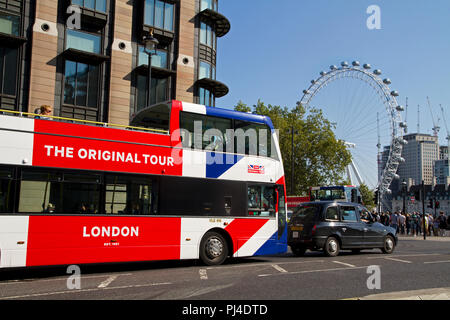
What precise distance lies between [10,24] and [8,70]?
241 centimetres

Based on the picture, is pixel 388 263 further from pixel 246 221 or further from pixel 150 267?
pixel 150 267

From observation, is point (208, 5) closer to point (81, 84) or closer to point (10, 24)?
point (81, 84)

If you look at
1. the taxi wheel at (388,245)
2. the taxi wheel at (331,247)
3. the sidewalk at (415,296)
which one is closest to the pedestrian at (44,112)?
the sidewalk at (415,296)

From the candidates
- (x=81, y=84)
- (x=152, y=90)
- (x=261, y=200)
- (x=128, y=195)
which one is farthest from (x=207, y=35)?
(x=128, y=195)

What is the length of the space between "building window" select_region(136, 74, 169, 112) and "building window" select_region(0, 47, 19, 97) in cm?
711

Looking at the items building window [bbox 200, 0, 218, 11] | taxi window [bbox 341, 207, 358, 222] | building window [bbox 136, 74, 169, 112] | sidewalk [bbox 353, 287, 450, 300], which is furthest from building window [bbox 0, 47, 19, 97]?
sidewalk [bbox 353, 287, 450, 300]

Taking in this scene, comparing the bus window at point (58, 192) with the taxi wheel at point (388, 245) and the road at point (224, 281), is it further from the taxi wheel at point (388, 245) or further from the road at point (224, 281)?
the taxi wheel at point (388, 245)

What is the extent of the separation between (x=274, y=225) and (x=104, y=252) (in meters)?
5.01

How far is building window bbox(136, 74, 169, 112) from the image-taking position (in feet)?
91.4

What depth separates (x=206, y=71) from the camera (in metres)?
31.6

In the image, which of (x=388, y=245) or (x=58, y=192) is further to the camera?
(x=388, y=245)

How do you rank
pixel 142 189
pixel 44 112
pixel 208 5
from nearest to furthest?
1. pixel 44 112
2. pixel 142 189
3. pixel 208 5

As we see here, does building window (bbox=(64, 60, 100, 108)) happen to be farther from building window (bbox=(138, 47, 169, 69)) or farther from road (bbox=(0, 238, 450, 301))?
road (bbox=(0, 238, 450, 301))
